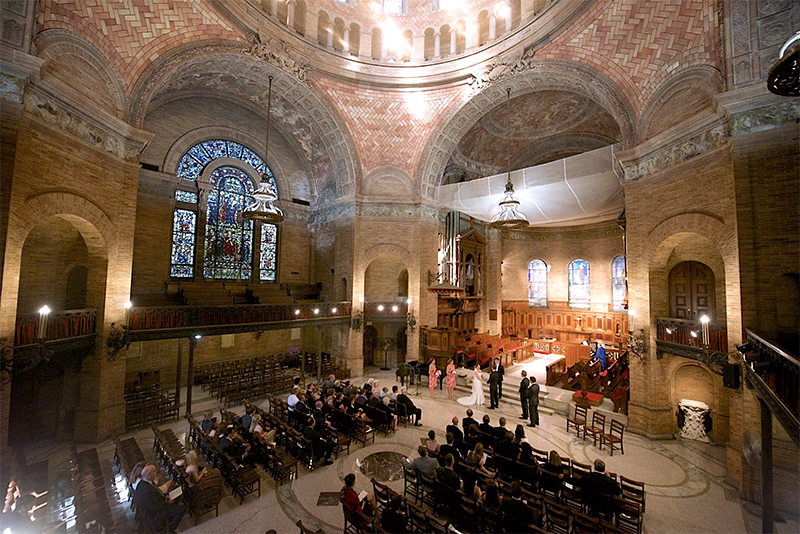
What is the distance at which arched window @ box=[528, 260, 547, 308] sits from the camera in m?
22.8

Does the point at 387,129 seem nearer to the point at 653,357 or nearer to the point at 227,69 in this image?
the point at 227,69

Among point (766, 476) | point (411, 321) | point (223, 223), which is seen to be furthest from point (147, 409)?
point (766, 476)

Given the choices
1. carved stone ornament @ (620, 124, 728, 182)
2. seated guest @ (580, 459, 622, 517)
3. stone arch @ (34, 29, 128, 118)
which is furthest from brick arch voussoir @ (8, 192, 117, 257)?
carved stone ornament @ (620, 124, 728, 182)

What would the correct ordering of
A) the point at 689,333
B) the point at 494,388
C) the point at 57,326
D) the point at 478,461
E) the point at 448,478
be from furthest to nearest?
the point at 494,388 < the point at 689,333 < the point at 57,326 < the point at 478,461 < the point at 448,478

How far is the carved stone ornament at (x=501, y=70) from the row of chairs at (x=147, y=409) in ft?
55.9

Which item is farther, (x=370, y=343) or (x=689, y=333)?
(x=370, y=343)

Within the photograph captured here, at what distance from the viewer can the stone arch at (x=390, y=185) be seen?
16.8m

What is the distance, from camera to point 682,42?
29.1ft

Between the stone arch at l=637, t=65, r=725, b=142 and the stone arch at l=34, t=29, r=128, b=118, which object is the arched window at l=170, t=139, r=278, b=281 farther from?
the stone arch at l=637, t=65, r=725, b=142

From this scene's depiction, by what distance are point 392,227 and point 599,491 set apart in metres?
13.1

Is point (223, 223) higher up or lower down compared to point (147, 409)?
higher up

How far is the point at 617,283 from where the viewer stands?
20.4m

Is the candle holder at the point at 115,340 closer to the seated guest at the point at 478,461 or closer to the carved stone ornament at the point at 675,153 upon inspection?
the seated guest at the point at 478,461

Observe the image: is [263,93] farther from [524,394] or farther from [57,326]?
[524,394]
